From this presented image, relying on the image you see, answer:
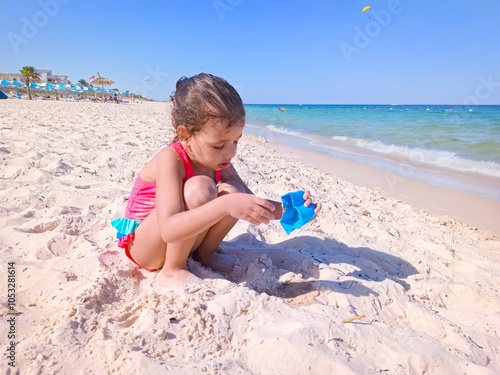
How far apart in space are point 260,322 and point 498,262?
220 cm

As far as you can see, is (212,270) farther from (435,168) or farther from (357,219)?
(435,168)

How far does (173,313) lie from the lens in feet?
4.43

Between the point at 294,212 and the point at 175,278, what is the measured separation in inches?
26.6

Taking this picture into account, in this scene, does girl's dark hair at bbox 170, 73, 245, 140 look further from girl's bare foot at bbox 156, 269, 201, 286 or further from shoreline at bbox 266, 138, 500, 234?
shoreline at bbox 266, 138, 500, 234

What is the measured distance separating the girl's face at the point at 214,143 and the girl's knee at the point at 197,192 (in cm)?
12

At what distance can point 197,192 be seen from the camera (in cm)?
151

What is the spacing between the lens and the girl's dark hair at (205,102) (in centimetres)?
150

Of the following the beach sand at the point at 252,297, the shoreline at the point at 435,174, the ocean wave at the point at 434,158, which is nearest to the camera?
the beach sand at the point at 252,297

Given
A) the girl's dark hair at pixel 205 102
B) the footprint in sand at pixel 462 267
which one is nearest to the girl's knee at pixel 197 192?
the girl's dark hair at pixel 205 102

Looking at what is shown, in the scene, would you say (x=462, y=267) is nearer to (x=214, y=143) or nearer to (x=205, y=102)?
(x=214, y=143)

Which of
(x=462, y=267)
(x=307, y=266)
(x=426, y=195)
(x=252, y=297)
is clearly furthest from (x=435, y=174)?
(x=252, y=297)

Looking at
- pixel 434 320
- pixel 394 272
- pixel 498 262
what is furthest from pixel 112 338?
pixel 498 262

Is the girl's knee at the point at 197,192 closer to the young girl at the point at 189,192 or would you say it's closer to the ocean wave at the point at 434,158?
the young girl at the point at 189,192

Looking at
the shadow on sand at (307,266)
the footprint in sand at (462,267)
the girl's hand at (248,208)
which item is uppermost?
the girl's hand at (248,208)
